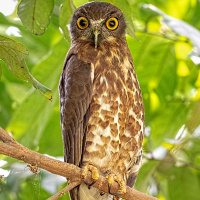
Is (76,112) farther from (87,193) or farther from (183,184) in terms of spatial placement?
(183,184)

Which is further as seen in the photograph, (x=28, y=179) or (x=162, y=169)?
(x=162, y=169)

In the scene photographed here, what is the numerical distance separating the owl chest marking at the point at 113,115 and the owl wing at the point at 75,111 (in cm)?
5

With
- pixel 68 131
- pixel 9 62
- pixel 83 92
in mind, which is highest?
pixel 9 62

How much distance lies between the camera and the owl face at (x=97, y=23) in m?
3.48

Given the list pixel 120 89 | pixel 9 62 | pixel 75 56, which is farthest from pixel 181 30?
pixel 9 62

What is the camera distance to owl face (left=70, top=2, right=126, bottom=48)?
348 cm

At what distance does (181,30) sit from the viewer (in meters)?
2.94

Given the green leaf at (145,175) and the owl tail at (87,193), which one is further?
the green leaf at (145,175)

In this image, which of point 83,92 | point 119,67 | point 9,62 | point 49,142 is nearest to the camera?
point 9,62

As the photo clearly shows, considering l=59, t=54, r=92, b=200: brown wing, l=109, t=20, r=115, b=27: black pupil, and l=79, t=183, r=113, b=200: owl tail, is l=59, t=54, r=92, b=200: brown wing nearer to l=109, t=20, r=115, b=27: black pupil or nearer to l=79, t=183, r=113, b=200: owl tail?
l=79, t=183, r=113, b=200: owl tail

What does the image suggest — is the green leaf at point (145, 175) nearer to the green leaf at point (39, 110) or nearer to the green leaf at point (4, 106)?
the green leaf at point (39, 110)

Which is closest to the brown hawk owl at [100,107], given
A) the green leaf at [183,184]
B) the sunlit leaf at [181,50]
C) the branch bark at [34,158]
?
the green leaf at [183,184]

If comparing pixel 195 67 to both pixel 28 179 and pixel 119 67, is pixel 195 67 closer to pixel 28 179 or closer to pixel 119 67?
pixel 119 67

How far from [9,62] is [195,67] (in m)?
2.02
